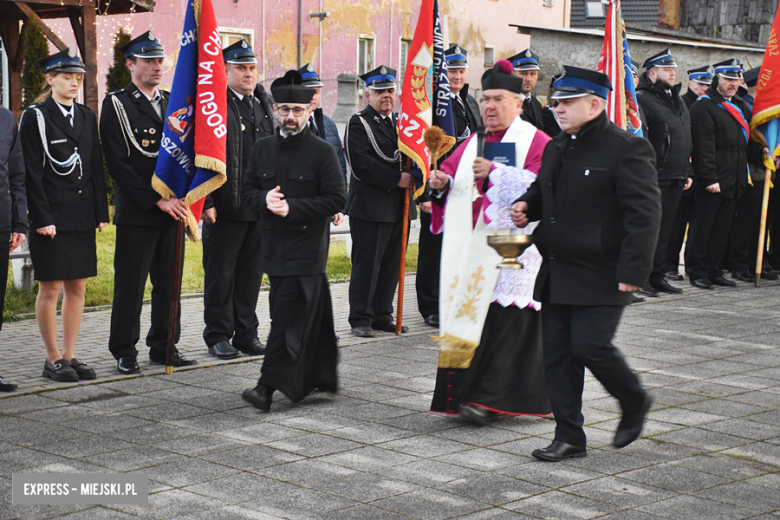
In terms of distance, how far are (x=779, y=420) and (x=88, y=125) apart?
481cm

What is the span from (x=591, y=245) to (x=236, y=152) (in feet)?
11.9

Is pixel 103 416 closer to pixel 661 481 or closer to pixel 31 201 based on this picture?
pixel 31 201

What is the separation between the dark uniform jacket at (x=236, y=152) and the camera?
7828 millimetres

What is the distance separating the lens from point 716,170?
11.9 m

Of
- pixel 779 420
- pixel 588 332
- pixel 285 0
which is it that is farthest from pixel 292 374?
pixel 285 0

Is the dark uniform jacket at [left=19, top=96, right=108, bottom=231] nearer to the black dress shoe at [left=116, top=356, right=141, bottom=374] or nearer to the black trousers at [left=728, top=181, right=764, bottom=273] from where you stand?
the black dress shoe at [left=116, top=356, right=141, bottom=374]

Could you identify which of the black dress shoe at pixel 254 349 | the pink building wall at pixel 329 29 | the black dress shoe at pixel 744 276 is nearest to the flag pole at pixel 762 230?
the black dress shoe at pixel 744 276

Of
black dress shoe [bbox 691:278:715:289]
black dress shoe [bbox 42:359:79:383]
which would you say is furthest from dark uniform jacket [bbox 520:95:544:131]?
black dress shoe [bbox 42:359:79:383]

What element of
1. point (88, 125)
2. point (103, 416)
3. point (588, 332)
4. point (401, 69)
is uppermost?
point (401, 69)

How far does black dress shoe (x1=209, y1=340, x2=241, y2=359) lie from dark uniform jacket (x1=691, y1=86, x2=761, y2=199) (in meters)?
6.38

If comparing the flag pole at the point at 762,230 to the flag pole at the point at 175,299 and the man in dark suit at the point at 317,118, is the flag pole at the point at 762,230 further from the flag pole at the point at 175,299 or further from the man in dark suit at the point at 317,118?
the flag pole at the point at 175,299

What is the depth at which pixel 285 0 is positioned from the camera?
27.9 metres

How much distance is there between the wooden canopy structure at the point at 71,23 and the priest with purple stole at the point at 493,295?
1071cm

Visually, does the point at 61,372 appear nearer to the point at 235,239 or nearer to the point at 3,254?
the point at 3,254
